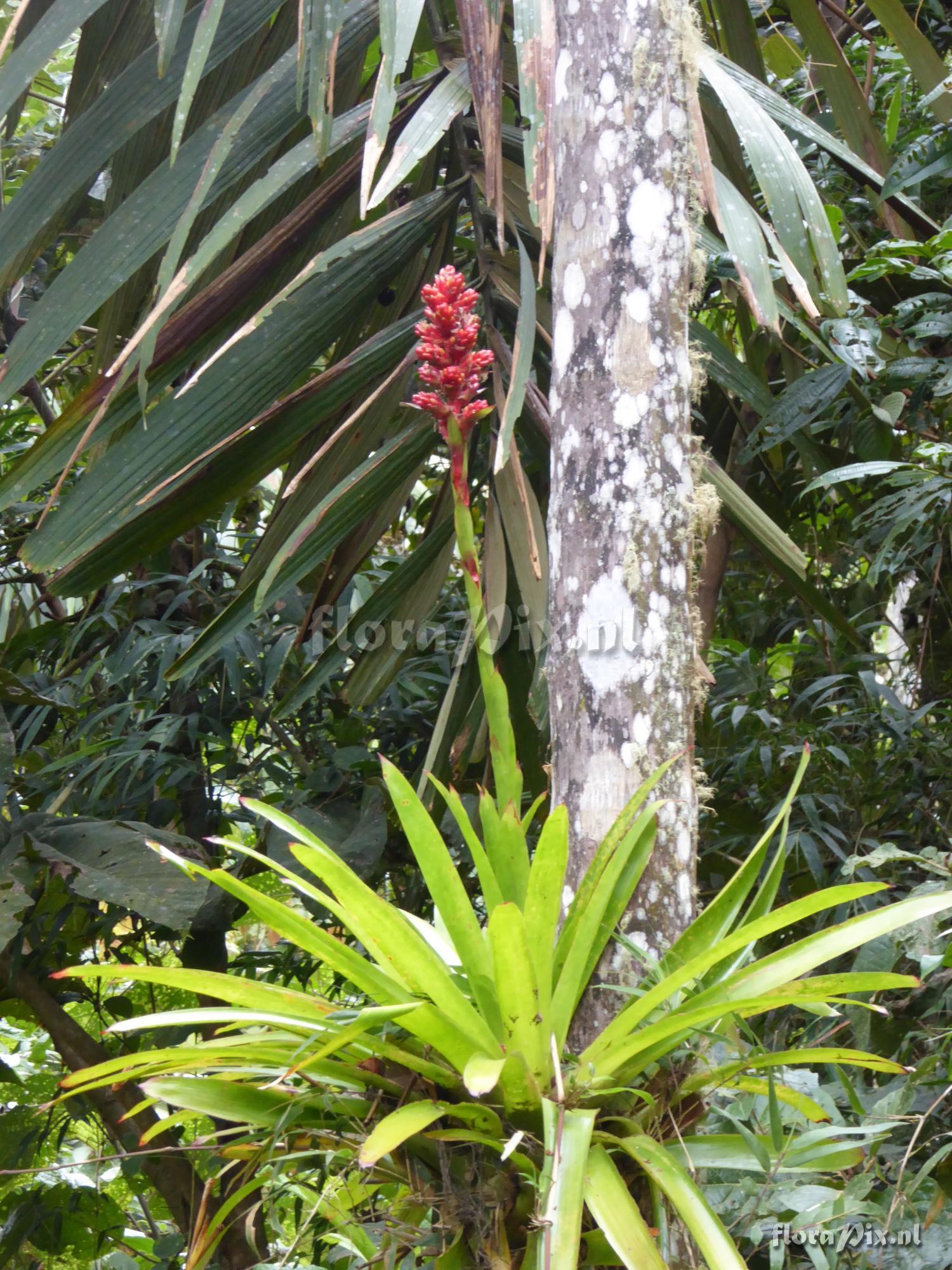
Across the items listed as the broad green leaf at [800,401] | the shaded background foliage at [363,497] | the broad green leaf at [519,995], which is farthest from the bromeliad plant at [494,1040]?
the broad green leaf at [800,401]

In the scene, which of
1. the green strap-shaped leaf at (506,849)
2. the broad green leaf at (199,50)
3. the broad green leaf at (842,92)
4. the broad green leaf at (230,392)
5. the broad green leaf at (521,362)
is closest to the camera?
the green strap-shaped leaf at (506,849)

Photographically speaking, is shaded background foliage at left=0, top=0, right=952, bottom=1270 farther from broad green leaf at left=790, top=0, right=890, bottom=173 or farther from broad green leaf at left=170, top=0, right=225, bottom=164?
broad green leaf at left=170, top=0, right=225, bottom=164

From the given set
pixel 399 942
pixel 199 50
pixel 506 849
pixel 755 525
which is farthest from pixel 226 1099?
pixel 199 50

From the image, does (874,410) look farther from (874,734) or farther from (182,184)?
(182,184)

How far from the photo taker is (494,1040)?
2.91ft

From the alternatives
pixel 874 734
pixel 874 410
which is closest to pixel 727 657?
pixel 874 734

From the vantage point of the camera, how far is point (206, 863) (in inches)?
79.7

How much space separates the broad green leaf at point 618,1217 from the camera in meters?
0.77

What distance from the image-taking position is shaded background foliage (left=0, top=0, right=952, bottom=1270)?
135 cm

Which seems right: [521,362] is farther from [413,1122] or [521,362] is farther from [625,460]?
[413,1122]

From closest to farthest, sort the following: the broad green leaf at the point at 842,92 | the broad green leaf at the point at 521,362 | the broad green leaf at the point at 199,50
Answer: the broad green leaf at the point at 521,362
the broad green leaf at the point at 199,50
the broad green leaf at the point at 842,92

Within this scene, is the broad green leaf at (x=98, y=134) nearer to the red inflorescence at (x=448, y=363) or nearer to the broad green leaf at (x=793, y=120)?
the broad green leaf at (x=793, y=120)

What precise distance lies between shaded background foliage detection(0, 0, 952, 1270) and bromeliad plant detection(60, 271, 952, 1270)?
0.34ft

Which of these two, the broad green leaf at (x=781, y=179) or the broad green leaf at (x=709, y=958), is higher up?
the broad green leaf at (x=781, y=179)
